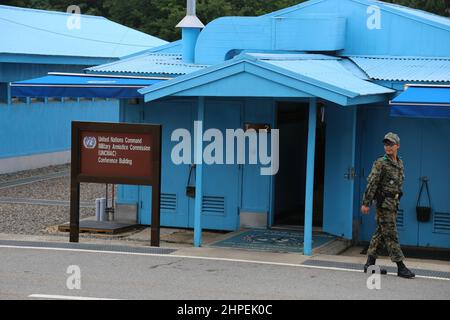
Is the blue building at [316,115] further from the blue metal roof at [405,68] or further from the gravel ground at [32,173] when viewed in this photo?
the gravel ground at [32,173]

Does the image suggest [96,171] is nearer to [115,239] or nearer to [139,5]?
[115,239]

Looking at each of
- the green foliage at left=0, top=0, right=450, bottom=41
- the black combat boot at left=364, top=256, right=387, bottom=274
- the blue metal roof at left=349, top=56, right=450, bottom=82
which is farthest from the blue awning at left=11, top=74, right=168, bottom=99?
the green foliage at left=0, top=0, right=450, bottom=41

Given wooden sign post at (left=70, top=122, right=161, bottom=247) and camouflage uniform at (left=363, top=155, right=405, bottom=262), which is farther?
wooden sign post at (left=70, top=122, right=161, bottom=247)

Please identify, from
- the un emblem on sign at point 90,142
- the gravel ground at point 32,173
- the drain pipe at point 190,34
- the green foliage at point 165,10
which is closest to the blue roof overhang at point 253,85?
the un emblem on sign at point 90,142

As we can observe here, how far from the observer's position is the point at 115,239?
1469 centimetres

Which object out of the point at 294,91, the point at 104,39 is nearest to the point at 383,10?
the point at 294,91

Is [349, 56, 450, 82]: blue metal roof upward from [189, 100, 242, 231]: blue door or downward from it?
upward

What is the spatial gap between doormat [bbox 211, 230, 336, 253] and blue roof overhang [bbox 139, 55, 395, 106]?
7.89 feet

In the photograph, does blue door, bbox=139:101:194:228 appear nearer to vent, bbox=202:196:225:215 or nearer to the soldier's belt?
vent, bbox=202:196:225:215

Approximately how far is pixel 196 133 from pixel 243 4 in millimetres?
32566

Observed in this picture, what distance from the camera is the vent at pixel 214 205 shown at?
1564cm

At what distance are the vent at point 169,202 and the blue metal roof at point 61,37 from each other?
26.3 feet

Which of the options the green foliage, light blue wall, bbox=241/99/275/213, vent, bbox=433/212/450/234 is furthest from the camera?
the green foliage

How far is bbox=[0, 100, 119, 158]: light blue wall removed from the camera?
23.4 m
